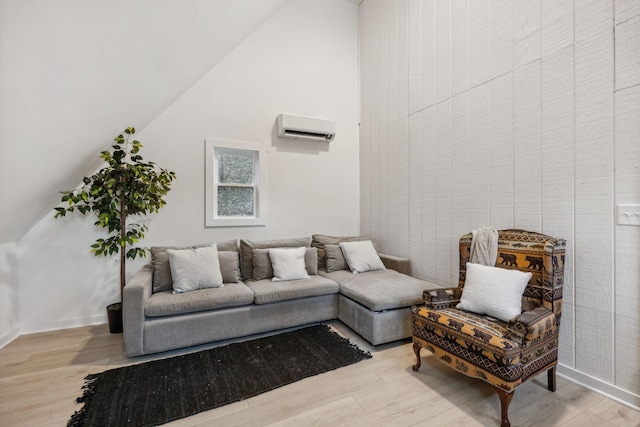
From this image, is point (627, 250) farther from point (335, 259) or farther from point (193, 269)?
point (193, 269)

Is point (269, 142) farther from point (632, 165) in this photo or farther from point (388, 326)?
point (632, 165)

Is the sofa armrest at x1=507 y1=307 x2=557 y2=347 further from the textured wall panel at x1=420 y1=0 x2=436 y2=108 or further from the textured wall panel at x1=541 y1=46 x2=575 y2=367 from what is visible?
the textured wall panel at x1=420 y1=0 x2=436 y2=108

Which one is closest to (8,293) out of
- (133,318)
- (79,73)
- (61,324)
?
(61,324)

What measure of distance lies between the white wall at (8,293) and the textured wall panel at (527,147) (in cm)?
463

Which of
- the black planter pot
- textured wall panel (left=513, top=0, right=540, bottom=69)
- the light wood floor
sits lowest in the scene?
the light wood floor

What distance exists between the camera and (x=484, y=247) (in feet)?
7.78

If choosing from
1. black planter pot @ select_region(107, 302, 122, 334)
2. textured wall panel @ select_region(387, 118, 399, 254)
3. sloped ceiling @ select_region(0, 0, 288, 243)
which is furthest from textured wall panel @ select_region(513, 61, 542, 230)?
black planter pot @ select_region(107, 302, 122, 334)

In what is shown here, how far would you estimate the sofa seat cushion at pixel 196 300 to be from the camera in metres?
2.39

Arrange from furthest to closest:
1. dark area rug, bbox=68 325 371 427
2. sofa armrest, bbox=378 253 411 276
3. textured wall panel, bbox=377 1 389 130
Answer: textured wall panel, bbox=377 1 389 130 < sofa armrest, bbox=378 253 411 276 < dark area rug, bbox=68 325 371 427

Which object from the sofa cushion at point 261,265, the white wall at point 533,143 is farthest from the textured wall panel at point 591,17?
the sofa cushion at point 261,265

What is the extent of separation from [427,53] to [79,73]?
3.26 m

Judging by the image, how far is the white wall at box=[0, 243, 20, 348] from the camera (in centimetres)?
262

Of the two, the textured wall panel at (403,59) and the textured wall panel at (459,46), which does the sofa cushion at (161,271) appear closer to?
the textured wall panel at (403,59)

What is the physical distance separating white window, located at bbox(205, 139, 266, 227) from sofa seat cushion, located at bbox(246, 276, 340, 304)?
3.15 feet
